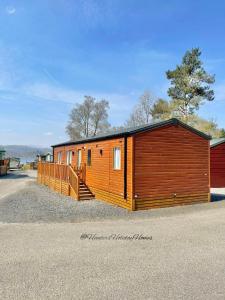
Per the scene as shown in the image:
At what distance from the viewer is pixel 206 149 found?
52.8 ft

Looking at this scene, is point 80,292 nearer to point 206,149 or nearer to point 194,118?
point 206,149

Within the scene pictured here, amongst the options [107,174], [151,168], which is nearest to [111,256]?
[151,168]

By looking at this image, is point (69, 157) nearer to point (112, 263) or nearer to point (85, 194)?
point (85, 194)

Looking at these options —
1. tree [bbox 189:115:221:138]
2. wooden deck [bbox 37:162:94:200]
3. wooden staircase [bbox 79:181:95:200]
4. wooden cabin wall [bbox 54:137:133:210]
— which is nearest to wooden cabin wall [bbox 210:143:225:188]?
wooden cabin wall [bbox 54:137:133:210]

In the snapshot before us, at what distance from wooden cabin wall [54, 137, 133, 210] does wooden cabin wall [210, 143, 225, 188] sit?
10031 mm

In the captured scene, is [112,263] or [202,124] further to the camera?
[202,124]

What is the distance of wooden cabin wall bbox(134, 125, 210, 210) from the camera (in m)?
13.9

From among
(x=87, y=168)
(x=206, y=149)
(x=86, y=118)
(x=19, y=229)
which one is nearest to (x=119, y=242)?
(x=19, y=229)

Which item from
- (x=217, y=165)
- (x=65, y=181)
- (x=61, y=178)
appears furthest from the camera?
(x=217, y=165)

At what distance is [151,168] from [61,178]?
24.7 feet

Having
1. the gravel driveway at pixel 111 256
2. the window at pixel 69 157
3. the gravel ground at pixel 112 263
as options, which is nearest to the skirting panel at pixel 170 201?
the gravel driveway at pixel 111 256

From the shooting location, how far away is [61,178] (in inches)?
774

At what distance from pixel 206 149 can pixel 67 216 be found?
26.9 feet

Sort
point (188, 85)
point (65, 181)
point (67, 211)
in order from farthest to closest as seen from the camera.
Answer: point (188, 85), point (65, 181), point (67, 211)
